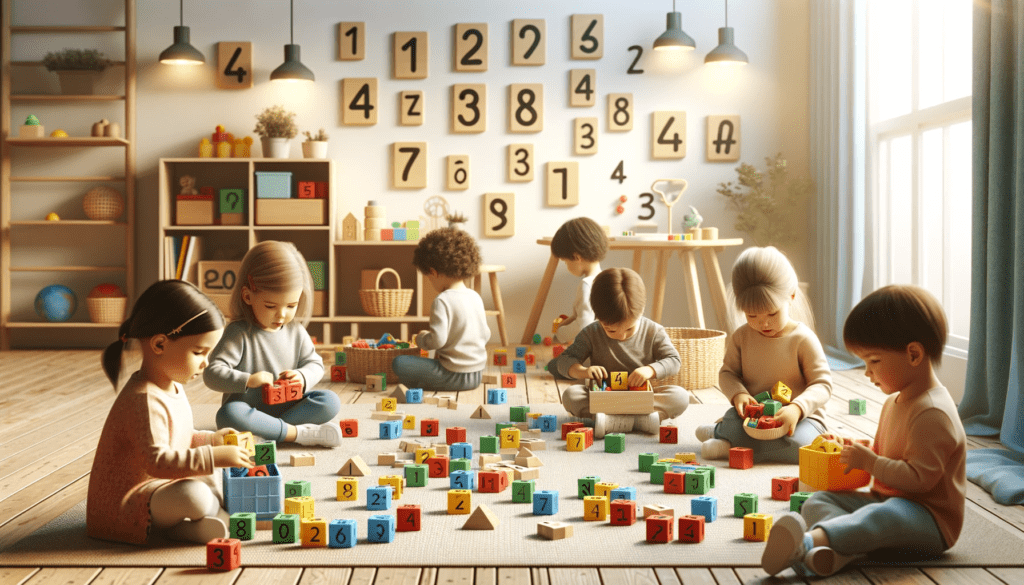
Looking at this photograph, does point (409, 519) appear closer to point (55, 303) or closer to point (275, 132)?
point (275, 132)

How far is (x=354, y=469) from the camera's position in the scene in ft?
7.84

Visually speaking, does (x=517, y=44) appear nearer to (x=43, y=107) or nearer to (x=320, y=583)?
(x=43, y=107)

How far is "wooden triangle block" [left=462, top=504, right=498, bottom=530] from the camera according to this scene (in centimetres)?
192

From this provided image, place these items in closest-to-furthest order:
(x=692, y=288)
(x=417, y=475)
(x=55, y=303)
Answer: (x=417, y=475) → (x=692, y=288) → (x=55, y=303)

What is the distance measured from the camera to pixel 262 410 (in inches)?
115

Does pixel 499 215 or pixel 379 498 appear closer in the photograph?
pixel 379 498

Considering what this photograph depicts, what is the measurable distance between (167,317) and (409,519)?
627 millimetres

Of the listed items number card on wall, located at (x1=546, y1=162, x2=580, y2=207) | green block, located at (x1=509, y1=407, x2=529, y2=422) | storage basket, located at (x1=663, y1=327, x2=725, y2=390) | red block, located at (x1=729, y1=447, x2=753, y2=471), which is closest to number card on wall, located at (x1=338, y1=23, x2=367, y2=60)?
number card on wall, located at (x1=546, y1=162, x2=580, y2=207)

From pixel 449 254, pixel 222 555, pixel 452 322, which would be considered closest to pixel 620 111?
pixel 449 254

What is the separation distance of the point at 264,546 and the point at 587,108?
416 centimetres

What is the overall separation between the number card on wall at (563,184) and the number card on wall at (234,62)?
1894mm

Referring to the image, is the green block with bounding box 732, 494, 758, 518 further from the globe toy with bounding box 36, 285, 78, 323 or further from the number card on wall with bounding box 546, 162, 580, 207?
the globe toy with bounding box 36, 285, 78, 323

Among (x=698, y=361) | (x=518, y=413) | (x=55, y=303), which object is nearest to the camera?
(x=518, y=413)

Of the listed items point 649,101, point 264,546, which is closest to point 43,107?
point 649,101
